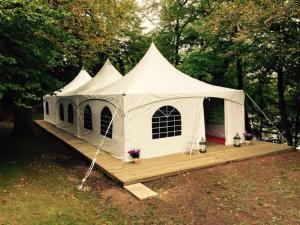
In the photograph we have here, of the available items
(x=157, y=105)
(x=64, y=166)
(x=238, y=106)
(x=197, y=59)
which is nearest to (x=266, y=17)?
(x=238, y=106)

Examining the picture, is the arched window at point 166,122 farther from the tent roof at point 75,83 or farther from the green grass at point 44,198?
the tent roof at point 75,83

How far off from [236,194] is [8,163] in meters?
7.55

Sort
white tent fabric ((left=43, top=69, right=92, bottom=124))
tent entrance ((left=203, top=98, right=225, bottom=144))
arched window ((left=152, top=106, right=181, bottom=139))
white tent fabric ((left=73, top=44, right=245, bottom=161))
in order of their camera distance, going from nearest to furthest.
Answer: white tent fabric ((left=73, top=44, right=245, bottom=161))
arched window ((left=152, top=106, right=181, bottom=139))
tent entrance ((left=203, top=98, right=225, bottom=144))
white tent fabric ((left=43, top=69, right=92, bottom=124))

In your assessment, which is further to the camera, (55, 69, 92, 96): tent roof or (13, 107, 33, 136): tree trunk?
(55, 69, 92, 96): tent roof

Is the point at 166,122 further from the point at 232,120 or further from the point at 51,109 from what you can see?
the point at 51,109

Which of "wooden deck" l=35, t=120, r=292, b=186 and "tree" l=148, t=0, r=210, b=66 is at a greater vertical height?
"tree" l=148, t=0, r=210, b=66

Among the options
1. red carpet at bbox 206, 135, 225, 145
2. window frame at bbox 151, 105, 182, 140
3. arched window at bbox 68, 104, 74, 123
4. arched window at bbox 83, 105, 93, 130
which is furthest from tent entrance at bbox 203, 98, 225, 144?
arched window at bbox 68, 104, 74, 123

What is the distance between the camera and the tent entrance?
41.6ft

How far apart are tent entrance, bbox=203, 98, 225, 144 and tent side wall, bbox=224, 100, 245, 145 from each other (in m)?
0.60

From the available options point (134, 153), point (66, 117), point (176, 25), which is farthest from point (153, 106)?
point (176, 25)

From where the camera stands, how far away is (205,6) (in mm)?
17797

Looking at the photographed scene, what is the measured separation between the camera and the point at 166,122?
10.5 meters

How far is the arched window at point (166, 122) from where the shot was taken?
10.4 metres

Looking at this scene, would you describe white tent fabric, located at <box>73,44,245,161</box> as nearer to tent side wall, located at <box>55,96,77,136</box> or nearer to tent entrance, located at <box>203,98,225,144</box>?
tent entrance, located at <box>203,98,225,144</box>
